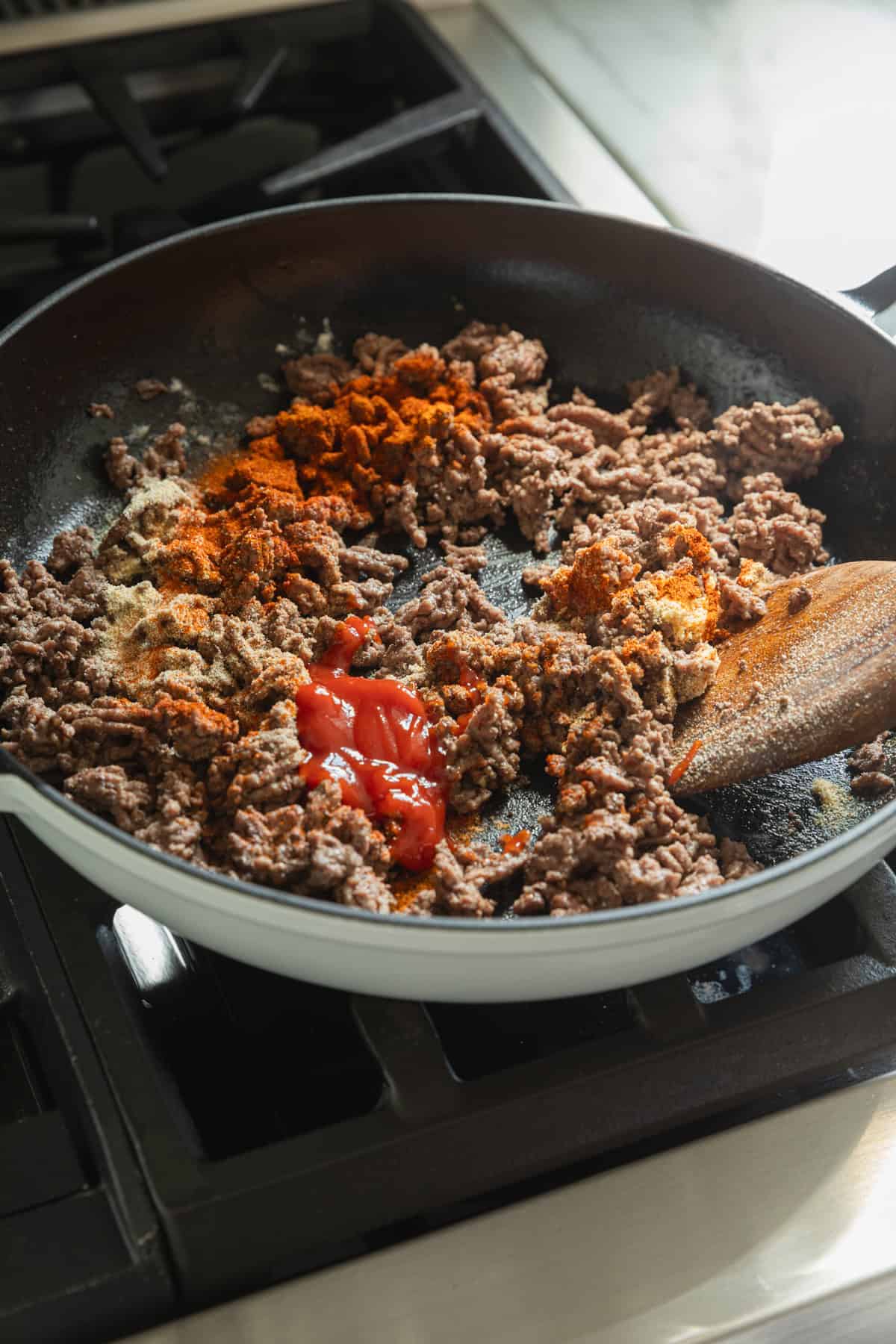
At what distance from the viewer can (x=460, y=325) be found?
140cm

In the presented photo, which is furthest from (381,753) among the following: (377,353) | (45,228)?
(45,228)

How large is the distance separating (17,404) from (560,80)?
1.00m

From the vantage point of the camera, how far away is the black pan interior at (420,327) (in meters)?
1.21

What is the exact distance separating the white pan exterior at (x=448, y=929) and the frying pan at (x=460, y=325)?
193 mm

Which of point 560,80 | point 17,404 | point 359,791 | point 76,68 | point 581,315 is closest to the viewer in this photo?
point 359,791

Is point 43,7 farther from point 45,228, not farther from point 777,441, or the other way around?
point 777,441

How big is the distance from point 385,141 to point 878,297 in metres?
0.64

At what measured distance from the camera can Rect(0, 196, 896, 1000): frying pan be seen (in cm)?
118

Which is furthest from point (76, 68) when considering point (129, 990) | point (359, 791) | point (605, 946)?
point (605, 946)

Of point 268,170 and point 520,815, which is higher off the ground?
point 268,170

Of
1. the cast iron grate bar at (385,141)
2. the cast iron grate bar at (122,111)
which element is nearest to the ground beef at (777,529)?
the cast iron grate bar at (385,141)

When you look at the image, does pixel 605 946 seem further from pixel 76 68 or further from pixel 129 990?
pixel 76 68

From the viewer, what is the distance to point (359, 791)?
0.97m

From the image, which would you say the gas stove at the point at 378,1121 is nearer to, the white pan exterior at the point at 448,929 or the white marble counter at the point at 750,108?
the white pan exterior at the point at 448,929
